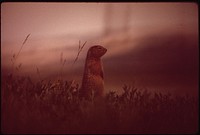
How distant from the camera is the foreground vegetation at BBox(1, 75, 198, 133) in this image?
1624 millimetres

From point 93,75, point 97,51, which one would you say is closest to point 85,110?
point 93,75

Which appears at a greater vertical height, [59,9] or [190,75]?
[59,9]

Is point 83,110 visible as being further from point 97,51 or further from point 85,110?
point 97,51

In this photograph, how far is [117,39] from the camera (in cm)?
171

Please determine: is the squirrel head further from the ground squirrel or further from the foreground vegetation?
the foreground vegetation

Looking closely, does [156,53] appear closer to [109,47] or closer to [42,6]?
[109,47]

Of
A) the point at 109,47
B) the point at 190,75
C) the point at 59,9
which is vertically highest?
the point at 59,9

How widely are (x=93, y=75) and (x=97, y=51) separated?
4.5 inches

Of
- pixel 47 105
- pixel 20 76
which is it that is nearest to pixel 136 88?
pixel 47 105

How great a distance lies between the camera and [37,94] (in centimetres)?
169

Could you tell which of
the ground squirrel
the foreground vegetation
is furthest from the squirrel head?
the foreground vegetation

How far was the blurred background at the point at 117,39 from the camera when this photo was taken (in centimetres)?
169

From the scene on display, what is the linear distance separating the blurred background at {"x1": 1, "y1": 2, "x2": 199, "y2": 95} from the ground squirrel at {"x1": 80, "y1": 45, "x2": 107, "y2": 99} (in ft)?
0.08

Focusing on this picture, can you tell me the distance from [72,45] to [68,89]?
210mm
